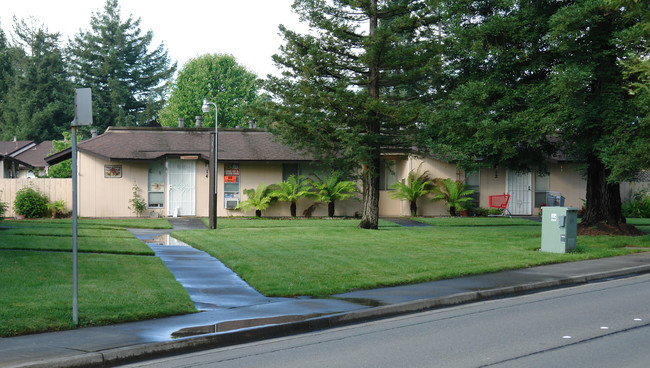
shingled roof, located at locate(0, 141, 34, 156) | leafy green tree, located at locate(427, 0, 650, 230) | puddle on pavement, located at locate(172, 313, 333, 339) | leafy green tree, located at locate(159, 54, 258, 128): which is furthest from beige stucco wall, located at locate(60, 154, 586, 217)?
shingled roof, located at locate(0, 141, 34, 156)

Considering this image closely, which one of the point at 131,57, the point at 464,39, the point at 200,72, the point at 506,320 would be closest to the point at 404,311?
the point at 506,320

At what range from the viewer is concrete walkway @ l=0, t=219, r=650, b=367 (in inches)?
303

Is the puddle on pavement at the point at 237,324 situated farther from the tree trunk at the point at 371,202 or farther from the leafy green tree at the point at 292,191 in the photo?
the leafy green tree at the point at 292,191

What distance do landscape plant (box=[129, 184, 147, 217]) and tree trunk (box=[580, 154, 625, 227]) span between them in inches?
742

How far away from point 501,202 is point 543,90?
12.6m

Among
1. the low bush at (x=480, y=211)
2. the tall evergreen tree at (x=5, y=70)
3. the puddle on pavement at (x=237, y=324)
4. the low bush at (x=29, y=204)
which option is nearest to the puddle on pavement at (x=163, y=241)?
the puddle on pavement at (x=237, y=324)

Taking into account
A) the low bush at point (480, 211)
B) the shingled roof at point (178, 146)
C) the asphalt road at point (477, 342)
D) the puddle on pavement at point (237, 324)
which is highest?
the shingled roof at point (178, 146)

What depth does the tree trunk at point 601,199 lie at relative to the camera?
23.3m

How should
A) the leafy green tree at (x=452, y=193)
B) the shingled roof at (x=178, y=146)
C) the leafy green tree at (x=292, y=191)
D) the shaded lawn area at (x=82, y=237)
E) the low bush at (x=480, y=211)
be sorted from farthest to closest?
the low bush at (x=480, y=211) < the leafy green tree at (x=452, y=193) < the leafy green tree at (x=292, y=191) < the shingled roof at (x=178, y=146) < the shaded lawn area at (x=82, y=237)

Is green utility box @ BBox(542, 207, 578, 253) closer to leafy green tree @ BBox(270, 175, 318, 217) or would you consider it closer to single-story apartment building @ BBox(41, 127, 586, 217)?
single-story apartment building @ BBox(41, 127, 586, 217)

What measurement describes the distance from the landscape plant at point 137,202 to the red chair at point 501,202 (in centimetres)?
1672

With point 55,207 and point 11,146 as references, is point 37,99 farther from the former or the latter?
point 55,207

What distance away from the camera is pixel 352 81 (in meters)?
24.1

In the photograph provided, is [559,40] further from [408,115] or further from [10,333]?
[10,333]
